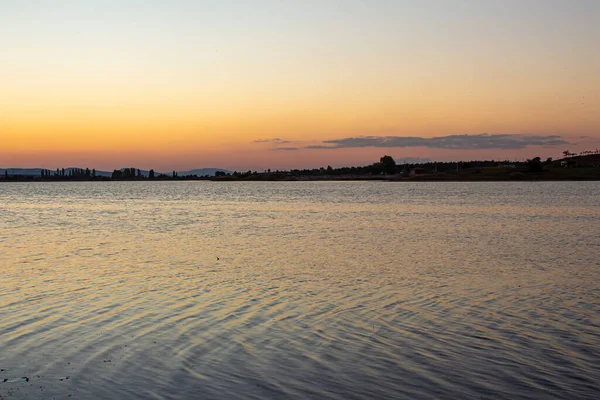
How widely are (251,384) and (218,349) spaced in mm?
2278

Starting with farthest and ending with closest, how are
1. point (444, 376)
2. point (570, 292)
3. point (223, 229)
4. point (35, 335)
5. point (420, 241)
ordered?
point (223, 229) < point (420, 241) < point (570, 292) < point (35, 335) < point (444, 376)

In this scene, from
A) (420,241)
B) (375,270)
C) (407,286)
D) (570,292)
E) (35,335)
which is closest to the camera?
(35,335)

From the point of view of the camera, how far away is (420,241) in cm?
3525

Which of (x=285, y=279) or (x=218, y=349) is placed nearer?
(x=218, y=349)

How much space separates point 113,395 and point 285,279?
475 inches

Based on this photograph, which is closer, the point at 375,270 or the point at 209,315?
the point at 209,315

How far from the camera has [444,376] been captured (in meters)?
10.4

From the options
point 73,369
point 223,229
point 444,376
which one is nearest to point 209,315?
point 73,369

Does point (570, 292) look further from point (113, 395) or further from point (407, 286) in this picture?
point (113, 395)

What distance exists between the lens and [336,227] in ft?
151

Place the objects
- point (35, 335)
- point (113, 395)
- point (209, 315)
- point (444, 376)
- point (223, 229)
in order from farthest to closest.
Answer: point (223, 229) → point (209, 315) → point (35, 335) → point (444, 376) → point (113, 395)

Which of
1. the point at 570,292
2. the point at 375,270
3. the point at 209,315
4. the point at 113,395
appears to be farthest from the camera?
the point at 375,270

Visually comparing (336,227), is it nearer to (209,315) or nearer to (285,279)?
(285,279)

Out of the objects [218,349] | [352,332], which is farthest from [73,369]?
[352,332]
